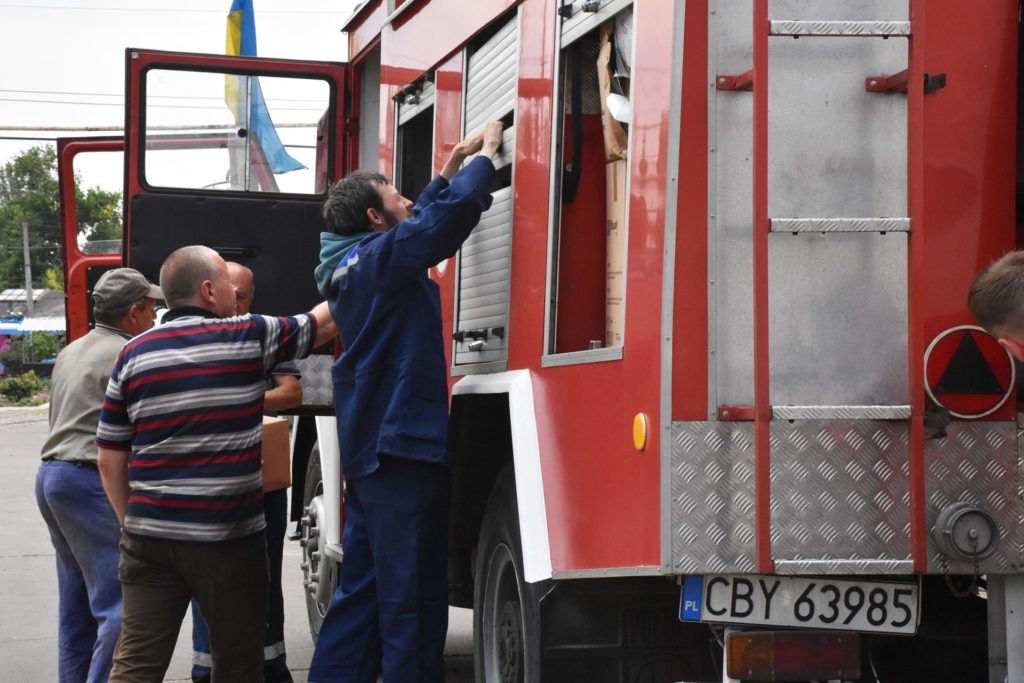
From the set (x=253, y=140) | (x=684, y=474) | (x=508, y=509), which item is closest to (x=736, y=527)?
(x=684, y=474)

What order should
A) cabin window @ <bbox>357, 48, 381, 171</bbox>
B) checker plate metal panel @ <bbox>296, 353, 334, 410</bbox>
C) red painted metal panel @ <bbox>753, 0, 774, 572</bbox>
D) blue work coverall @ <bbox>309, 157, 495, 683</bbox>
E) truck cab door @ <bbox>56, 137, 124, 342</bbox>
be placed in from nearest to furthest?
red painted metal panel @ <bbox>753, 0, 774, 572</bbox> → blue work coverall @ <bbox>309, 157, 495, 683</bbox> → checker plate metal panel @ <bbox>296, 353, 334, 410</bbox> → cabin window @ <bbox>357, 48, 381, 171</bbox> → truck cab door @ <bbox>56, 137, 124, 342</bbox>

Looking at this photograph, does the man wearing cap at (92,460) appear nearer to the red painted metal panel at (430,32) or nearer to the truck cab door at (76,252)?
the red painted metal panel at (430,32)

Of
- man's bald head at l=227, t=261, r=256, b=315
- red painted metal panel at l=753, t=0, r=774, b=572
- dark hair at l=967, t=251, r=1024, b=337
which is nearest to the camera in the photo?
dark hair at l=967, t=251, r=1024, b=337

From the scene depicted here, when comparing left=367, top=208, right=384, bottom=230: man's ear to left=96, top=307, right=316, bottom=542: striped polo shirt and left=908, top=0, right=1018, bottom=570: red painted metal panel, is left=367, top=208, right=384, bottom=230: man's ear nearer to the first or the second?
left=96, top=307, right=316, bottom=542: striped polo shirt

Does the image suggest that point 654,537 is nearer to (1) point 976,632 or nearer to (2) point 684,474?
(2) point 684,474

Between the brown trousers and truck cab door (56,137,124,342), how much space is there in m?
4.48

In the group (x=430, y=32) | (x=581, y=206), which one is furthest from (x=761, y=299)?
(x=430, y=32)

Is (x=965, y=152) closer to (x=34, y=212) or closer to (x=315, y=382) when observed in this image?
(x=315, y=382)

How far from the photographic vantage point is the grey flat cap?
5555 mm

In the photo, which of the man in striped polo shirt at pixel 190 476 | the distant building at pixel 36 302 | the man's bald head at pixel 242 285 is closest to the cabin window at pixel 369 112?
the man's bald head at pixel 242 285

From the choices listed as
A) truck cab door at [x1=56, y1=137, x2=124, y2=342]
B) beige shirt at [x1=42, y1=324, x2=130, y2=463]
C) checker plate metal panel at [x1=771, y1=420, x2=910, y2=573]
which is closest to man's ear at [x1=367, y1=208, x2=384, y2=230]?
beige shirt at [x1=42, y1=324, x2=130, y2=463]

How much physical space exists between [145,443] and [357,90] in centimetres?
315

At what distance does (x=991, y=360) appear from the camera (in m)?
3.47

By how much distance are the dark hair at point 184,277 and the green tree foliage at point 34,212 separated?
279 ft
